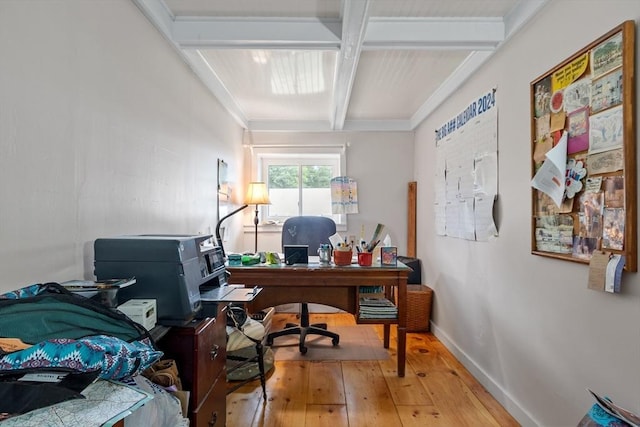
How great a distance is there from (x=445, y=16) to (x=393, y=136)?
211 cm

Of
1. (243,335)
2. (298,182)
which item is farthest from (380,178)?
(243,335)

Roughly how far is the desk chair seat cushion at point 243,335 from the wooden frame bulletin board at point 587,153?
1.66 m

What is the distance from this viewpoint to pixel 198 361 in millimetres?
1256

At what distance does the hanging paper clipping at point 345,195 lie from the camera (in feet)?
12.9

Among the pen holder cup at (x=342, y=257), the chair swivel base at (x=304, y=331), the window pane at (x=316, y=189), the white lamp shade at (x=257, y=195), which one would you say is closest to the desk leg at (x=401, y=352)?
the pen holder cup at (x=342, y=257)

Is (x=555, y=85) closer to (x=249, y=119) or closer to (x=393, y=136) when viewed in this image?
(x=393, y=136)

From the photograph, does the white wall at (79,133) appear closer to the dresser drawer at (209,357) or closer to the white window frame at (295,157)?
the dresser drawer at (209,357)

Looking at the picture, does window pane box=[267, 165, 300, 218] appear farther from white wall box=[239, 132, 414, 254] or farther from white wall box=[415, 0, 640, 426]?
white wall box=[415, 0, 640, 426]

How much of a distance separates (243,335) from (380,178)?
2.52 metres

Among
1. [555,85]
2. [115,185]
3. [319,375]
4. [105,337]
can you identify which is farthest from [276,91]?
[105,337]

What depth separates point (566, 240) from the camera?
1.50 metres

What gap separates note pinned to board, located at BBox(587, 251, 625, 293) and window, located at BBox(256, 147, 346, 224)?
2.97m

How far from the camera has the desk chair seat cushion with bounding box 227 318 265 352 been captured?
6.72 ft

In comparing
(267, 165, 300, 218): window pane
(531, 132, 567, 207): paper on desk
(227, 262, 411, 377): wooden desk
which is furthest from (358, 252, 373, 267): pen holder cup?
(267, 165, 300, 218): window pane
